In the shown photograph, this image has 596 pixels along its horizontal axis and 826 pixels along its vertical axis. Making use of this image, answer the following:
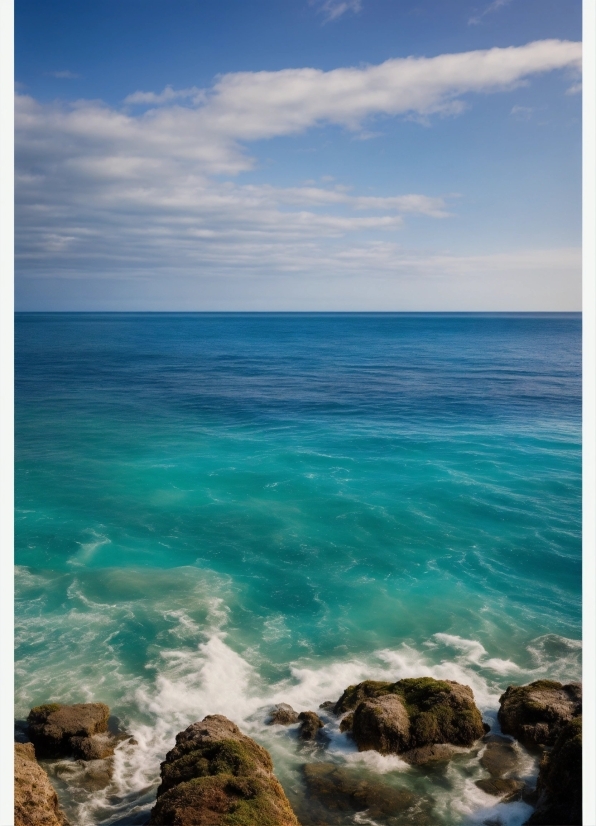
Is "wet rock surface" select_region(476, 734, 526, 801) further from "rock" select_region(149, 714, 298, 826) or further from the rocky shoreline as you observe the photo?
"rock" select_region(149, 714, 298, 826)

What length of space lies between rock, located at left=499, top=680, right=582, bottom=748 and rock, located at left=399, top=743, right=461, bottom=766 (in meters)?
1.80

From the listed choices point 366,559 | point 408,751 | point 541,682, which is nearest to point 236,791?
point 408,751

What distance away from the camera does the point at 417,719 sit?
15219 mm

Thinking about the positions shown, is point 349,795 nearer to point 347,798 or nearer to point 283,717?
point 347,798

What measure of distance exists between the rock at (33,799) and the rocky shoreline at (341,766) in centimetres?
2

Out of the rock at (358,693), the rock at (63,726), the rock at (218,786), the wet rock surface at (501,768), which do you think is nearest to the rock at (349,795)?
the rock at (218,786)

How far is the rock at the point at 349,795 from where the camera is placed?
1268cm

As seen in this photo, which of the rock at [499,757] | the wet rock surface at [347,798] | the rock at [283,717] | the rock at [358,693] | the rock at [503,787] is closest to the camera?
the wet rock surface at [347,798]

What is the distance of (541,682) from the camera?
16641 millimetres

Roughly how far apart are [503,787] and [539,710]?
8.64 feet

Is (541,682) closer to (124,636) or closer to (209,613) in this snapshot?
(209,613)

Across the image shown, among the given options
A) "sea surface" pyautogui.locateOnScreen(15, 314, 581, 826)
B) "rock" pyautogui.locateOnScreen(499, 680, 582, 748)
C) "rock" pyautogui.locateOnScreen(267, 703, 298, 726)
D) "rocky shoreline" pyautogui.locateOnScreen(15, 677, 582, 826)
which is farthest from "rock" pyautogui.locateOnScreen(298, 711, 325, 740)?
"rock" pyautogui.locateOnScreen(499, 680, 582, 748)
